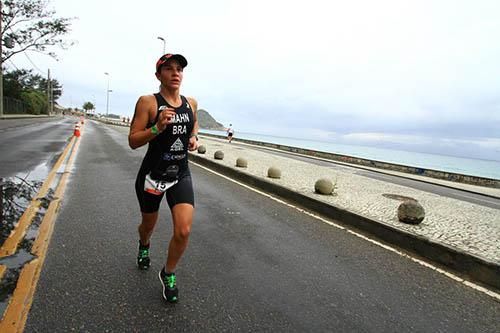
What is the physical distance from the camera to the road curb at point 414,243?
11.9 feet

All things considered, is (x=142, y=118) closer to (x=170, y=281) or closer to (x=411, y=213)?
(x=170, y=281)

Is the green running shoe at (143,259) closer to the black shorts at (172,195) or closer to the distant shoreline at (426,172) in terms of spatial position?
the black shorts at (172,195)

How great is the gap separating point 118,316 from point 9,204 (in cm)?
358

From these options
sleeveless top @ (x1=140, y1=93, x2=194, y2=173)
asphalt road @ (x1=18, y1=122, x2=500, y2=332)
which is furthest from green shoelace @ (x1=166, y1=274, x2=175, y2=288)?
sleeveless top @ (x1=140, y1=93, x2=194, y2=173)

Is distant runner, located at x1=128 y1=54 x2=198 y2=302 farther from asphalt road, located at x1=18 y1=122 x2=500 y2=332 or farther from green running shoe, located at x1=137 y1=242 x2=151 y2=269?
green running shoe, located at x1=137 y1=242 x2=151 y2=269

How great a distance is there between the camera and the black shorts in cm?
263

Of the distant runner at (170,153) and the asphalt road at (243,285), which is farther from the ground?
the distant runner at (170,153)

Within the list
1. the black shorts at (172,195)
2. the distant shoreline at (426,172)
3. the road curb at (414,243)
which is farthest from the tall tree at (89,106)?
the black shorts at (172,195)

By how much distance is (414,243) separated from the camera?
4.35 meters

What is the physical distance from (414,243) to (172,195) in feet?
12.0

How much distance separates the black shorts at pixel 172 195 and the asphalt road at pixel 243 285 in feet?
2.51

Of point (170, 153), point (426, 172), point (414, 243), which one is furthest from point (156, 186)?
point (426, 172)

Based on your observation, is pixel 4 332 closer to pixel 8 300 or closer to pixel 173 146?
pixel 8 300

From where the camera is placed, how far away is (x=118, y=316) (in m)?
2.32
